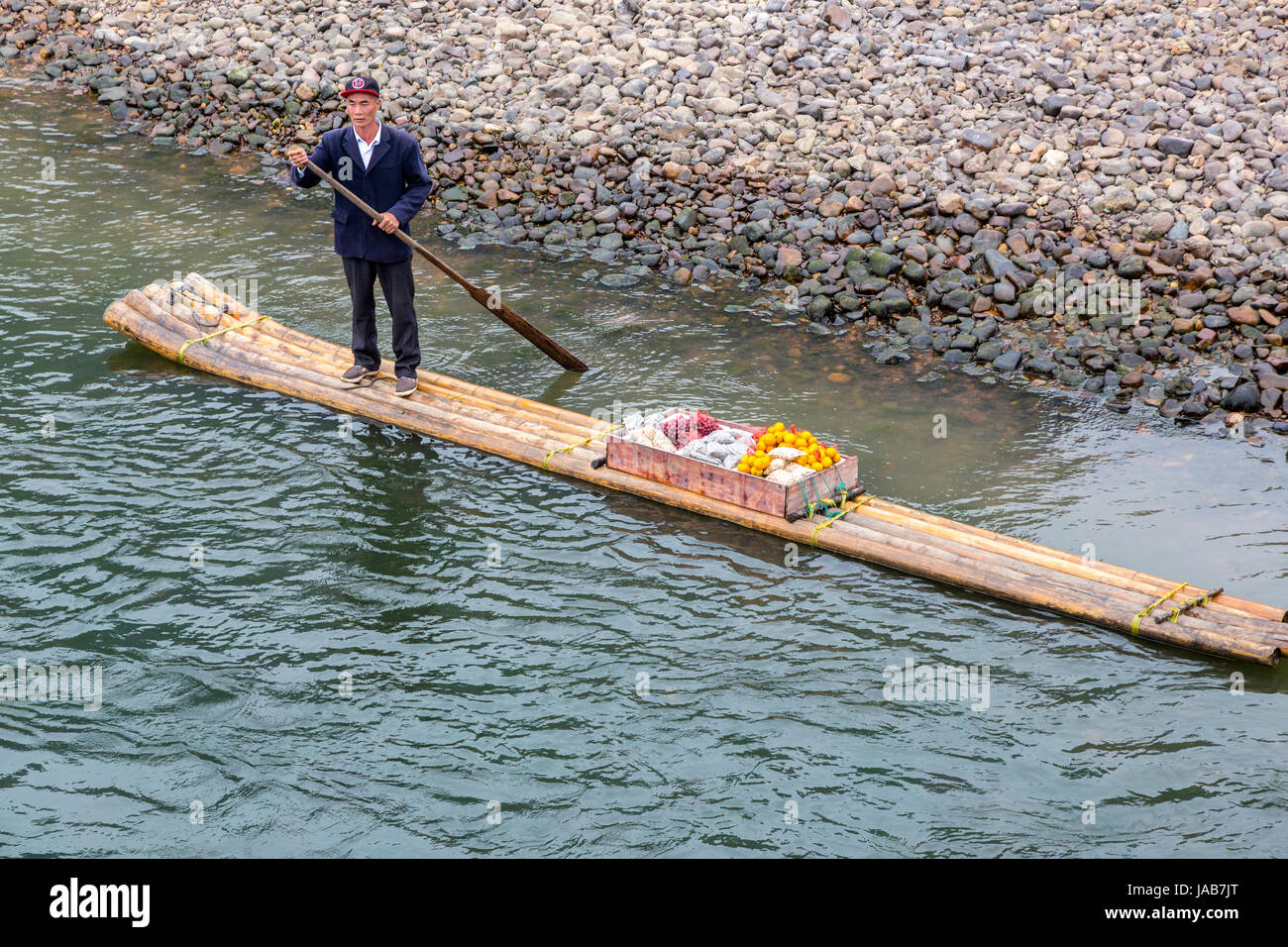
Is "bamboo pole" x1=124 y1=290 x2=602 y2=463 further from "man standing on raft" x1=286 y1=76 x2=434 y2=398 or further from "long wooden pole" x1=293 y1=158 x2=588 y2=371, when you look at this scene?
"long wooden pole" x1=293 y1=158 x2=588 y2=371

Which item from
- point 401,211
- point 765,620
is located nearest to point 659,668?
point 765,620

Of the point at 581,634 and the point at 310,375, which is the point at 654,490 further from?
the point at 310,375

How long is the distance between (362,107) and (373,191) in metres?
0.71

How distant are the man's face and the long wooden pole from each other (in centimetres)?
53

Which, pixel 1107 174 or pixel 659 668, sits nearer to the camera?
pixel 659 668

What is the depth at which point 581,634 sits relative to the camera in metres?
8.99

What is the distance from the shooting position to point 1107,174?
588 inches

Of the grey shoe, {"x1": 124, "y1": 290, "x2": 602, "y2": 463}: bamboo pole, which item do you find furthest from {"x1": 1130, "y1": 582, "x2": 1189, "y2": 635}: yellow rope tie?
the grey shoe

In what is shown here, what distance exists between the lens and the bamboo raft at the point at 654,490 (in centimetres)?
879

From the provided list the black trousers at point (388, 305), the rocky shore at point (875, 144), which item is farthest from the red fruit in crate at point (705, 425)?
the rocky shore at point (875, 144)

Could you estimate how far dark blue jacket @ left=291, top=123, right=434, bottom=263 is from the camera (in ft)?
36.2

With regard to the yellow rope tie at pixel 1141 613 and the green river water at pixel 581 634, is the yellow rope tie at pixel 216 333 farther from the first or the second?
the yellow rope tie at pixel 1141 613
